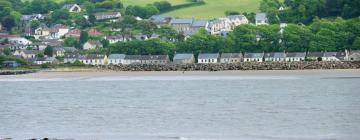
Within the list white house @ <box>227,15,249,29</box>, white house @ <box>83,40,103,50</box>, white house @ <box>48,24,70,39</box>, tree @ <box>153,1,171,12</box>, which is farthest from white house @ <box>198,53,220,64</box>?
tree @ <box>153,1,171,12</box>

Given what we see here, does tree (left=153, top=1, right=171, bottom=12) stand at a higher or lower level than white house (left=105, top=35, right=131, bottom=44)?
higher

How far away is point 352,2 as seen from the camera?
265 ft

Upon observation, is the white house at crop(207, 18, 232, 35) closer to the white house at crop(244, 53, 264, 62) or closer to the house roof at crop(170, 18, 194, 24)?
the house roof at crop(170, 18, 194, 24)

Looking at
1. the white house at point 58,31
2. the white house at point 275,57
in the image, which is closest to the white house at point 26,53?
the white house at point 58,31

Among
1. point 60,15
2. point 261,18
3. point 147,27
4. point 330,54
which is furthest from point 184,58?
point 60,15

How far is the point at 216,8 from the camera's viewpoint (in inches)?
3994

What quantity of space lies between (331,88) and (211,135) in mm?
15098

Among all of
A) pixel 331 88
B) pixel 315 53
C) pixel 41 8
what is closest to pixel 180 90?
pixel 331 88

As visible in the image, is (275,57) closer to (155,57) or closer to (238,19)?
(155,57)

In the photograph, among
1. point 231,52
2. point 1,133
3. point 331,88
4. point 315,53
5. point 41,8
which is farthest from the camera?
point 41,8

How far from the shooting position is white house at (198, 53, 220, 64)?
7012 cm

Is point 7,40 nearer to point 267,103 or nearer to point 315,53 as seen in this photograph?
point 315,53

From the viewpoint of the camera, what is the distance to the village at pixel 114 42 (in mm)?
68812

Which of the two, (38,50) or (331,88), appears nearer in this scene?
(331,88)
